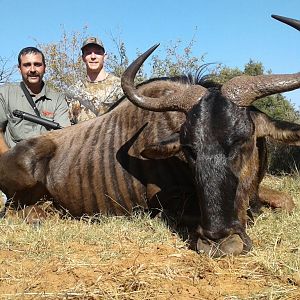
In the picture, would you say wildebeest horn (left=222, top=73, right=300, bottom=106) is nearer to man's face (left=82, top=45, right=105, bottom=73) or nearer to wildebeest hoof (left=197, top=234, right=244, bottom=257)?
wildebeest hoof (left=197, top=234, right=244, bottom=257)

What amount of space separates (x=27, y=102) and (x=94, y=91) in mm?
1443

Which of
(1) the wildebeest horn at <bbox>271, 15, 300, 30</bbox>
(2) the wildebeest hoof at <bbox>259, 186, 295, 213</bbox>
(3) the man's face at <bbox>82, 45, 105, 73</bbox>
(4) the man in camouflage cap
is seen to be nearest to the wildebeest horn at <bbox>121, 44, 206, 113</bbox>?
(1) the wildebeest horn at <bbox>271, 15, 300, 30</bbox>

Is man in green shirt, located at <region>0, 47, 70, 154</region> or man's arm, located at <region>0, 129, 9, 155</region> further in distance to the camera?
man in green shirt, located at <region>0, 47, 70, 154</region>

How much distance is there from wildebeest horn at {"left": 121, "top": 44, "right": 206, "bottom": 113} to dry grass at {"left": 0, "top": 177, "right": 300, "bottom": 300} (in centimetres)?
102

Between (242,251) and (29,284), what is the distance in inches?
54.7

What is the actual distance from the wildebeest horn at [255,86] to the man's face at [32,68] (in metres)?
3.31

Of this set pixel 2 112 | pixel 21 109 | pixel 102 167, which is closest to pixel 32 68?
pixel 21 109

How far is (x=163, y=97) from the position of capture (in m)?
4.39

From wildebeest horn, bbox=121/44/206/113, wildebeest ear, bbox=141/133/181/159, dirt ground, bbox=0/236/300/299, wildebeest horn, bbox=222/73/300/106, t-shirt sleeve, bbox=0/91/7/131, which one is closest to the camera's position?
dirt ground, bbox=0/236/300/299

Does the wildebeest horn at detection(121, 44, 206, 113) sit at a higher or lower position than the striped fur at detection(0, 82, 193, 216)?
higher

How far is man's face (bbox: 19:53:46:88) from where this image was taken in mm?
6559

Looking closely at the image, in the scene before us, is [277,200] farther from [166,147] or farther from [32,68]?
[32,68]

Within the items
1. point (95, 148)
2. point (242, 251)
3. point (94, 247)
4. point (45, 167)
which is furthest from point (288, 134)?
point (45, 167)

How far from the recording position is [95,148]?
214 inches
